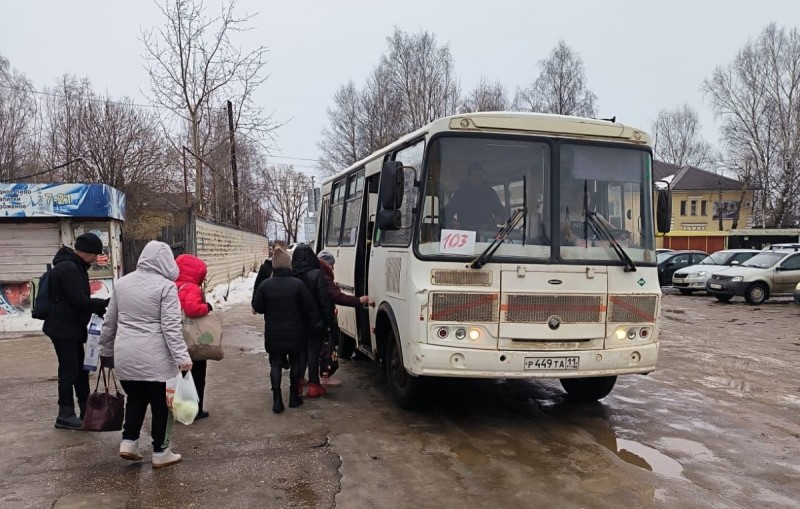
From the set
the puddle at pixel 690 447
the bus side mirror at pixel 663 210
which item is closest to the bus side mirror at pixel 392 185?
the bus side mirror at pixel 663 210

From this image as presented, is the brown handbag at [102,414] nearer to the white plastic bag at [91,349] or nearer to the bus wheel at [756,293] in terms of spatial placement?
the white plastic bag at [91,349]

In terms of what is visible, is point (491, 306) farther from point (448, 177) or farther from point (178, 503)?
point (178, 503)

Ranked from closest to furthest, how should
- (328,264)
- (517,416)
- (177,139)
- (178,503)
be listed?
(178,503) < (517,416) < (328,264) < (177,139)

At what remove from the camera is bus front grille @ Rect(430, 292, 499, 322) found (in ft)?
17.8

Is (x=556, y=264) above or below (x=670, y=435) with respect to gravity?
above

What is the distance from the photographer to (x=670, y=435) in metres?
5.74

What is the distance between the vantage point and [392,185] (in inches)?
224

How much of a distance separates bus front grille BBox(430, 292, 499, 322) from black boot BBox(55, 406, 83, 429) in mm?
3535

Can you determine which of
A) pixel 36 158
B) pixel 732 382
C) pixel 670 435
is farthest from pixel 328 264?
pixel 36 158

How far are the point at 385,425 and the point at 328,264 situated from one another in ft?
7.36

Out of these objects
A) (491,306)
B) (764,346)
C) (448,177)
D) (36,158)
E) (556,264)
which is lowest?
(764,346)

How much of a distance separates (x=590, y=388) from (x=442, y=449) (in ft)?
7.85

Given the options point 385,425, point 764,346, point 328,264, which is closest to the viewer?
point 385,425

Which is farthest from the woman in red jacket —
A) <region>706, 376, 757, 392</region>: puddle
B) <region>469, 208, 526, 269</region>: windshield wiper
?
<region>706, 376, 757, 392</region>: puddle
